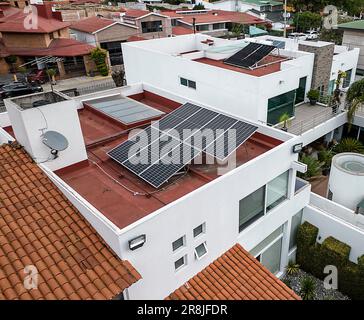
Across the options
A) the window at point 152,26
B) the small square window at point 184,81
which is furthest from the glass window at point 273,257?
the window at point 152,26

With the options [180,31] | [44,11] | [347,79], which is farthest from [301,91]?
[44,11]

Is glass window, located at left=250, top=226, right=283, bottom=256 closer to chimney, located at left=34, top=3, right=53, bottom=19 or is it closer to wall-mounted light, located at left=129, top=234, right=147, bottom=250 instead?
wall-mounted light, located at left=129, top=234, right=147, bottom=250

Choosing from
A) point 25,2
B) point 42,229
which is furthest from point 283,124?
point 25,2

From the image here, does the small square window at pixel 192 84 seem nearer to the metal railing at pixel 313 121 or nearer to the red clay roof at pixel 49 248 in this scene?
the metal railing at pixel 313 121

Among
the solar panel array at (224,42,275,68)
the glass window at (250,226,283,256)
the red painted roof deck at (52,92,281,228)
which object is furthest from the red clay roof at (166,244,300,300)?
the solar panel array at (224,42,275,68)
